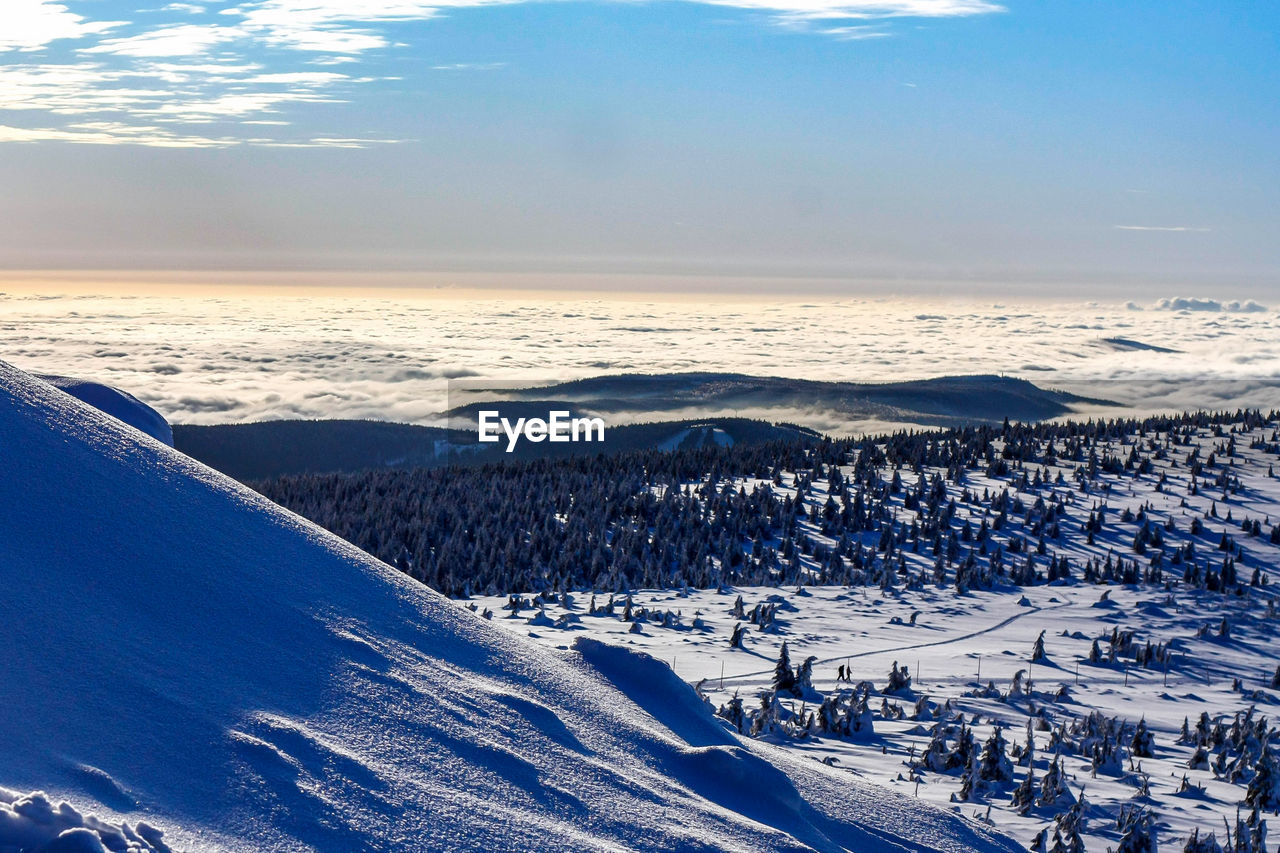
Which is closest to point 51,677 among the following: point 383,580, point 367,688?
point 367,688

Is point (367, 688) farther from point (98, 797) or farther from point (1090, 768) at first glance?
point (1090, 768)

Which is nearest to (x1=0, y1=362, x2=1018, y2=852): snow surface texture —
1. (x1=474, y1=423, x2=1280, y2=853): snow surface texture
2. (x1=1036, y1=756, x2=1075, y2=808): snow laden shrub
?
(x1=474, y1=423, x2=1280, y2=853): snow surface texture

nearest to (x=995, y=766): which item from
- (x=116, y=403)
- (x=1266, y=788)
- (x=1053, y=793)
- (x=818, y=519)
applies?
(x=1053, y=793)

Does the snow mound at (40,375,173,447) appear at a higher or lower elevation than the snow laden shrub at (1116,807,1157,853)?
higher

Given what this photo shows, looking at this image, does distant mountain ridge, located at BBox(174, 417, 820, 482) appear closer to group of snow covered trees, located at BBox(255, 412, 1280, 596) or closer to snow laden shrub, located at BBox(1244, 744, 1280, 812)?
group of snow covered trees, located at BBox(255, 412, 1280, 596)

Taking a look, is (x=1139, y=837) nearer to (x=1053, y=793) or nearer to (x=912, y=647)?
(x=1053, y=793)
